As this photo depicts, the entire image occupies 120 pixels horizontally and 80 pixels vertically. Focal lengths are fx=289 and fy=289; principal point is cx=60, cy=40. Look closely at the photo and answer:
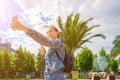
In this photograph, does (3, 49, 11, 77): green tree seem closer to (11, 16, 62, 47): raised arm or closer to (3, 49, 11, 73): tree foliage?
(3, 49, 11, 73): tree foliage

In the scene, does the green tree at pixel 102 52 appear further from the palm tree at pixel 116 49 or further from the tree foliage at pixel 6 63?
the palm tree at pixel 116 49

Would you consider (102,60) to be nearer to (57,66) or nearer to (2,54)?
(2,54)

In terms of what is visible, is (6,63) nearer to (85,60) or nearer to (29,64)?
(29,64)

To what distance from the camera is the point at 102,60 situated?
211ft

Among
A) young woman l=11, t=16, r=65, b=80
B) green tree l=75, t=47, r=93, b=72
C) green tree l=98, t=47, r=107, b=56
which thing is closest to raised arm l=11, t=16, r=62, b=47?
young woman l=11, t=16, r=65, b=80

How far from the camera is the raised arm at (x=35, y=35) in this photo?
3.03m

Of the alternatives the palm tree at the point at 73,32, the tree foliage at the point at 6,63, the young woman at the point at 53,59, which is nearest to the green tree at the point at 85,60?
the tree foliage at the point at 6,63

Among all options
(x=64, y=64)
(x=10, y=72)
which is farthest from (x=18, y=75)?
(x=64, y=64)

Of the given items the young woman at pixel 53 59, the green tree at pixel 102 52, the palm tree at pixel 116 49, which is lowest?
the young woman at pixel 53 59

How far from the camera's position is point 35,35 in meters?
3.38

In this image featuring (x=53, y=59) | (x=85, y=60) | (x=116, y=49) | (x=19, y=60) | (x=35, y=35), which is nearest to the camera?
(x=35, y=35)

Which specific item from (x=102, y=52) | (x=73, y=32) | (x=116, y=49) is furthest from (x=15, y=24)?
(x=102, y=52)

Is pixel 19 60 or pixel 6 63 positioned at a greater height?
pixel 19 60

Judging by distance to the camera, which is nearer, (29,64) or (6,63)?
(6,63)
